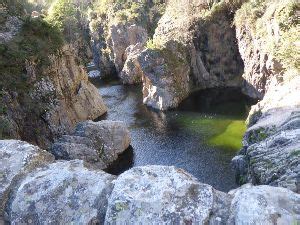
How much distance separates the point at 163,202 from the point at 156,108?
37.8 meters

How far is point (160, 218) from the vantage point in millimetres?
6898

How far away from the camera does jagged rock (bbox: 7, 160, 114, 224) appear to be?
24.1 ft

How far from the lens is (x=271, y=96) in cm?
3300

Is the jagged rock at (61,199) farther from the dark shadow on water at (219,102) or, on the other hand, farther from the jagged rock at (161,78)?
the jagged rock at (161,78)

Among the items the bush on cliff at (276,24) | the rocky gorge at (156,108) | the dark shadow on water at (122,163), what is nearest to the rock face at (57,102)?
the rocky gorge at (156,108)

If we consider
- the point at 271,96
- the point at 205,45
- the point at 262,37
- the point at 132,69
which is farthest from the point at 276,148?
the point at 132,69

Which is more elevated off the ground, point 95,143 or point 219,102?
point 95,143

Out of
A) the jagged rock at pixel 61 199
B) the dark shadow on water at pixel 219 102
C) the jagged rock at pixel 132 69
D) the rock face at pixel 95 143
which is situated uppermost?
the jagged rock at pixel 61 199

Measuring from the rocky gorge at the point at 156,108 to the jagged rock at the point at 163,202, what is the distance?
0.02m

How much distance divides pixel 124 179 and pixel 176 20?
48.8 m

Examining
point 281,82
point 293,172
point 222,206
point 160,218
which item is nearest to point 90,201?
point 160,218

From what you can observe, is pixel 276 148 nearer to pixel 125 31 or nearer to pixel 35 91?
pixel 35 91

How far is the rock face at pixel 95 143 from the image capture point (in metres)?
29.4

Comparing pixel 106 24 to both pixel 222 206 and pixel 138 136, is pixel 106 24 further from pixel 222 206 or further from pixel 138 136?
pixel 222 206
